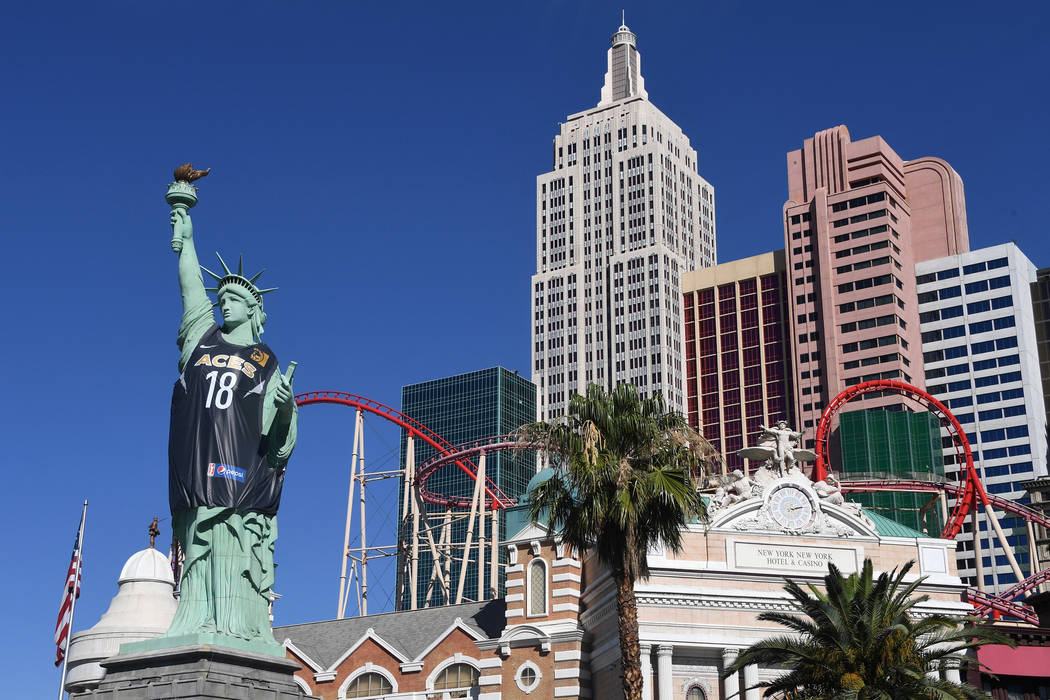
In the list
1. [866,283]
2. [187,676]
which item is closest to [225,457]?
[187,676]

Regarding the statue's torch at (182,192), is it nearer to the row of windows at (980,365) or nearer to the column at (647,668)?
the column at (647,668)

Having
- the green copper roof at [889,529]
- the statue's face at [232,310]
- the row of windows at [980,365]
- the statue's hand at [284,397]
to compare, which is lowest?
the green copper roof at [889,529]

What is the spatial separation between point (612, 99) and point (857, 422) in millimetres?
61313

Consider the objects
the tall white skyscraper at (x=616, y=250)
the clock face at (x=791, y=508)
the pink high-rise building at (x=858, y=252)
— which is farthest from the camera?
the tall white skyscraper at (x=616, y=250)

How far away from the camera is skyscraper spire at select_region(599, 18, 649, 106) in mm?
169637

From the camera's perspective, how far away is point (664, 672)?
4609 cm

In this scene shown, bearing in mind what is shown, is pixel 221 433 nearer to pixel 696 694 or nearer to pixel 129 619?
pixel 129 619

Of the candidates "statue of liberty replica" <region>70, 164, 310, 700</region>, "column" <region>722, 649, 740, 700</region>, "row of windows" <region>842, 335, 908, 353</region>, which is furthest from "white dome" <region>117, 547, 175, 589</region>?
"row of windows" <region>842, 335, 908, 353</region>

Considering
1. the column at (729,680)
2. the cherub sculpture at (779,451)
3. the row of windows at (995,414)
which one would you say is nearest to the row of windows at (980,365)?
the row of windows at (995,414)

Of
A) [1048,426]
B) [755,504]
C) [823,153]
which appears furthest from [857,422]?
[755,504]

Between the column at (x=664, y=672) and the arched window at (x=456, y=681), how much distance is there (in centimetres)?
1210

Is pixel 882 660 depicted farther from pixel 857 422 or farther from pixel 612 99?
pixel 612 99

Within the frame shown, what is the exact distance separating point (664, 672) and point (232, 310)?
2130 cm

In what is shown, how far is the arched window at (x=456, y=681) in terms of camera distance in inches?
2207
